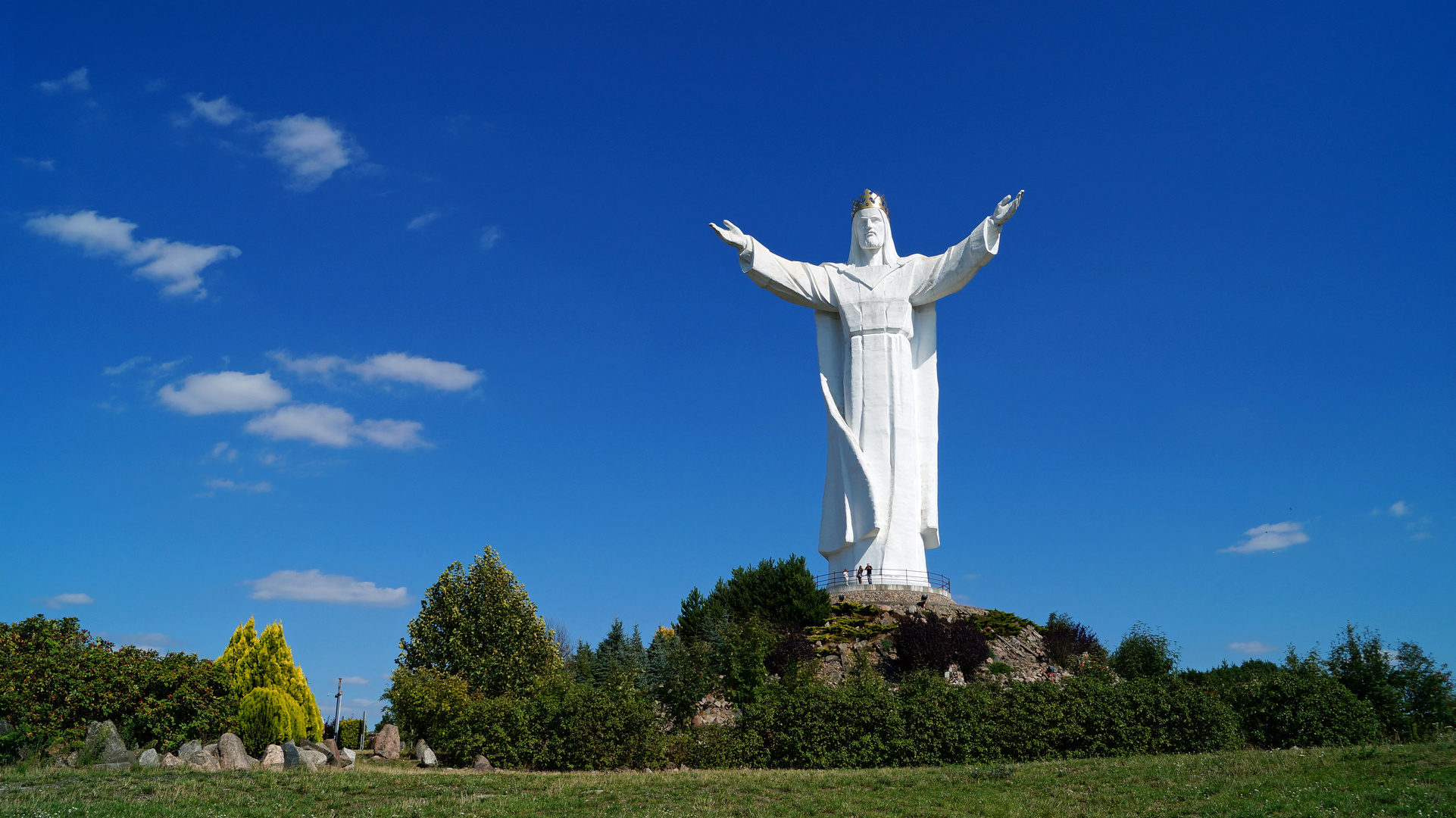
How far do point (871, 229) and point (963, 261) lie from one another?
115 inches

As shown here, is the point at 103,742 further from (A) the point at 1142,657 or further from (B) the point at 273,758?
(A) the point at 1142,657

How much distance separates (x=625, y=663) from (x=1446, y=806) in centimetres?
1551

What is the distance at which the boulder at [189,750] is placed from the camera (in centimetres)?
1420

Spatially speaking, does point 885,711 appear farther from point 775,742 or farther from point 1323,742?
point 1323,742

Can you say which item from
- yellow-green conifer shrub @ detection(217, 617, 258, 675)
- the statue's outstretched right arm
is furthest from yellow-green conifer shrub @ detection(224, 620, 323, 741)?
the statue's outstretched right arm

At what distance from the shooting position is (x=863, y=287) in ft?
95.7

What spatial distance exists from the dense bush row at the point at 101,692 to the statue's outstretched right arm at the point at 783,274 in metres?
17.0

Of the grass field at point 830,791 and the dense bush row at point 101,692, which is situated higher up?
the dense bush row at point 101,692

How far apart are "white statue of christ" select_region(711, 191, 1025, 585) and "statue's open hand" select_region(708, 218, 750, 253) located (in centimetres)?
3

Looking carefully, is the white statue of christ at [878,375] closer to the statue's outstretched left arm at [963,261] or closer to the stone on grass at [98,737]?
the statue's outstretched left arm at [963,261]

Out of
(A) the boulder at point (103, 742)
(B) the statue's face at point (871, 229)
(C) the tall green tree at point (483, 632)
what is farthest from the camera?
(B) the statue's face at point (871, 229)

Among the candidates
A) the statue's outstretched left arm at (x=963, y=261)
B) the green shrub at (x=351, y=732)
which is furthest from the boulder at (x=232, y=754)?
the statue's outstretched left arm at (x=963, y=261)

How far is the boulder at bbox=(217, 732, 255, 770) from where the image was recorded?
14.0 meters

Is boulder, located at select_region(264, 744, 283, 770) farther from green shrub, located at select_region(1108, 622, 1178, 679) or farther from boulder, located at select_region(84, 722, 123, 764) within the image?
green shrub, located at select_region(1108, 622, 1178, 679)
